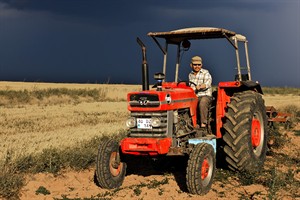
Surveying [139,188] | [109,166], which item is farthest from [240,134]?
[109,166]

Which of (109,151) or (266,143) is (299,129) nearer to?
(266,143)

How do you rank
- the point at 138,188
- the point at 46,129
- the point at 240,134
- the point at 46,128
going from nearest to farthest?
the point at 138,188 → the point at 240,134 → the point at 46,129 → the point at 46,128

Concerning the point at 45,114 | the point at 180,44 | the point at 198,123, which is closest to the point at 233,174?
the point at 198,123

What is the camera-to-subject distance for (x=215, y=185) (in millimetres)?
6941

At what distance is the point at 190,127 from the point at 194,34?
1.83m

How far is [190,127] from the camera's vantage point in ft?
24.3

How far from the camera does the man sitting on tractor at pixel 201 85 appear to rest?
7.48 meters

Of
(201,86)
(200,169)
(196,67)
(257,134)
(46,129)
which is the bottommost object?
(46,129)

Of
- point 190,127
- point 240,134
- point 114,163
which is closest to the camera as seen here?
point 114,163

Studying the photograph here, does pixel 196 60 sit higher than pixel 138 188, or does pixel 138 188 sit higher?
pixel 196 60

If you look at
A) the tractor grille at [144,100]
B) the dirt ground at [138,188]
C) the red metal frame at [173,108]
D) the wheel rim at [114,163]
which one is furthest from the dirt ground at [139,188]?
the tractor grille at [144,100]

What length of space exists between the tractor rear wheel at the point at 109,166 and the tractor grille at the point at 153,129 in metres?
0.43

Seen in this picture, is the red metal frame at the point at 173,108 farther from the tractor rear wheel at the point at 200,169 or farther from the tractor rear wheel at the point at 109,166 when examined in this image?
the tractor rear wheel at the point at 200,169

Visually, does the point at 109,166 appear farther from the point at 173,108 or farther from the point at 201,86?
the point at 201,86
